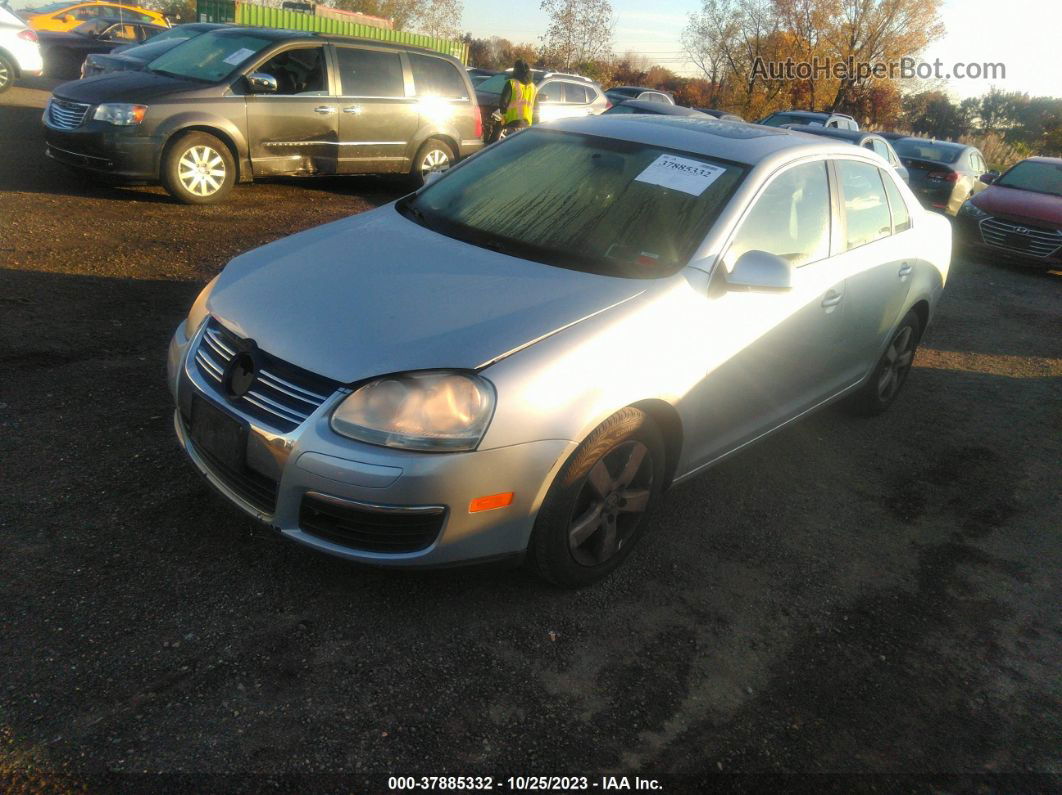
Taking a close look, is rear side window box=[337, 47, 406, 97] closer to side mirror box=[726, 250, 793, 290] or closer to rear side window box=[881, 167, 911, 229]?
rear side window box=[881, 167, 911, 229]

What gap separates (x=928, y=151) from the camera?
48.7 ft

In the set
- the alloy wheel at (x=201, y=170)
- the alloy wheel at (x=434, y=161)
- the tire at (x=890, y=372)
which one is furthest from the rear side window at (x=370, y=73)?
the tire at (x=890, y=372)

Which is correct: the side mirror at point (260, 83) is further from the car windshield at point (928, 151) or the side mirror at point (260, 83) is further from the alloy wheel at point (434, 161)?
the car windshield at point (928, 151)

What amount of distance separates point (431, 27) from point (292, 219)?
45.3 meters

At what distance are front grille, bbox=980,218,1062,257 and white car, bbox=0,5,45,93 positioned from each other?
51.8ft

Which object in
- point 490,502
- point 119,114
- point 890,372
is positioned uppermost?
point 119,114

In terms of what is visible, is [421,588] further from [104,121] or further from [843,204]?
[104,121]

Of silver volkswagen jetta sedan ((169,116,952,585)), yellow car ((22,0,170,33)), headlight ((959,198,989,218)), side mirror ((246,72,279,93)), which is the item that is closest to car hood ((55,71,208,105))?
side mirror ((246,72,279,93))

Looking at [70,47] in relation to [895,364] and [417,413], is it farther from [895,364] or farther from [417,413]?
[417,413]

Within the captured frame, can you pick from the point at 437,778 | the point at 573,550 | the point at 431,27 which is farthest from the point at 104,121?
the point at 431,27

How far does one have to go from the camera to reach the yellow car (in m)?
21.5

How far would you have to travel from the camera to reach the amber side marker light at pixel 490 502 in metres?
2.65

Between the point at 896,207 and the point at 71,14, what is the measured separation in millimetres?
24387

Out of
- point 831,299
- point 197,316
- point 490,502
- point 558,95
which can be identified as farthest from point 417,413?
point 558,95
